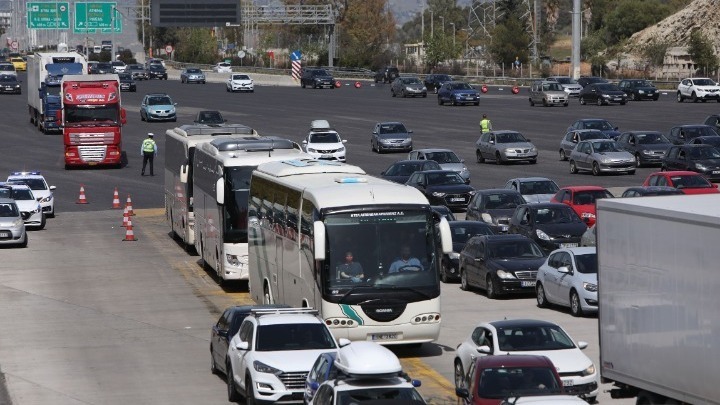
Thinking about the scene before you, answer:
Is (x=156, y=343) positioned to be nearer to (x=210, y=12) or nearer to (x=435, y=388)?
(x=435, y=388)

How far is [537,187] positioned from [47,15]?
378ft

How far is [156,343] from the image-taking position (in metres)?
25.8

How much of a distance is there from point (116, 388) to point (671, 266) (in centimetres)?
984

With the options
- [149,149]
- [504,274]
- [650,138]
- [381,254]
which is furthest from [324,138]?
[381,254]

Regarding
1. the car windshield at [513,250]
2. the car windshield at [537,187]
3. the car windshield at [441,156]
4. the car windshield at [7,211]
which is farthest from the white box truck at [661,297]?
the car windshield at [441,156]

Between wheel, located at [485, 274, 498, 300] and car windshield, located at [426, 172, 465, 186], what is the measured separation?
15231mm

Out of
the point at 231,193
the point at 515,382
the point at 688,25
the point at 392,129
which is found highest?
the point at 688,25

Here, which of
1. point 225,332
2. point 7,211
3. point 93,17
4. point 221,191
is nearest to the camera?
point 225,332

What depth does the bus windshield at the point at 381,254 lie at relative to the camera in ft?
75.0

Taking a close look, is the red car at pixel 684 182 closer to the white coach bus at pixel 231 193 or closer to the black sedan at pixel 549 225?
the black sedan at pixel 549 225

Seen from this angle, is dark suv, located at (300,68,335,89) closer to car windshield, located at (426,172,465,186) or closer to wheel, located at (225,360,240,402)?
car windshield, located at (426,172,465,186)

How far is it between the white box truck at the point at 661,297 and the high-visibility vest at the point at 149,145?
40.1 metres

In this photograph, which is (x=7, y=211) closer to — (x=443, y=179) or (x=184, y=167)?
(x=184, y=167)

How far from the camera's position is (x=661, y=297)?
621 inches
